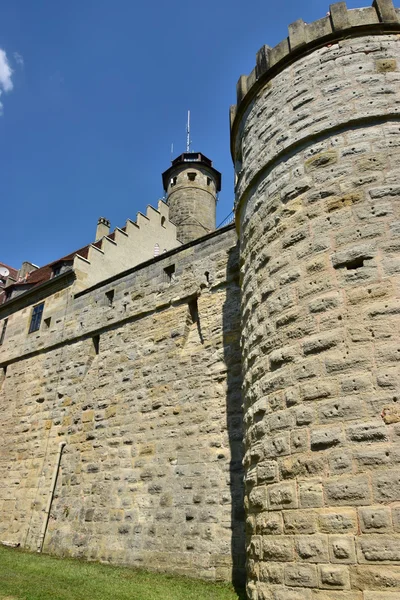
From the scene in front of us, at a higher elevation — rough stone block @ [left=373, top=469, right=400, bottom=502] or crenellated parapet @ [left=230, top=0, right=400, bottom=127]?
crenellated parapet @ [left=230, top=0, right=400, bottom=127]

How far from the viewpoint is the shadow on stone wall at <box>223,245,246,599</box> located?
7008 mm

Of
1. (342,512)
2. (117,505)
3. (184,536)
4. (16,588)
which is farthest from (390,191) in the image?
(117,505)

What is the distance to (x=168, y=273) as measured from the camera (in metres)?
10.6

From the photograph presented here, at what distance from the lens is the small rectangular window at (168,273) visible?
10.5 meters

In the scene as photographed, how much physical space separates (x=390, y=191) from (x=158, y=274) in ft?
21.5

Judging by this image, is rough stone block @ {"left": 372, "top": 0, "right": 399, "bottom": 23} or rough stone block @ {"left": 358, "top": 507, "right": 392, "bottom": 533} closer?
rough stone block @ {"left": 358, "top": 507, "right": 392, "bottom": 533}

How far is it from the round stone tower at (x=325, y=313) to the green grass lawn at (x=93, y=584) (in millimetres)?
2152

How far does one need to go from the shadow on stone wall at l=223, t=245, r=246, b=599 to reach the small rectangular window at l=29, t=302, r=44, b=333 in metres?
7.40

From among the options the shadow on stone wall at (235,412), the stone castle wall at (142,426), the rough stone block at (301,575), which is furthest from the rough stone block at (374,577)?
the stone castle wall at (142,426)

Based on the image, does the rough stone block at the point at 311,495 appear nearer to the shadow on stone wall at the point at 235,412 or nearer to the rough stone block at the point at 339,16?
the shadow on stone wall at the point at 235,412

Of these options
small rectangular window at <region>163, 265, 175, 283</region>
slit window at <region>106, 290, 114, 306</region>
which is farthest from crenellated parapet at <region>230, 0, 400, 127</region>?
slit window at <region>106, 290, 114, 306</region>

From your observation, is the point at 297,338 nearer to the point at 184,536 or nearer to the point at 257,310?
the point at 257,310

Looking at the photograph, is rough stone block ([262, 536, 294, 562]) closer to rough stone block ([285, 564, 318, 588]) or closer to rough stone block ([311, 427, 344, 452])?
rough stone block ([285, 564, 318, 588])

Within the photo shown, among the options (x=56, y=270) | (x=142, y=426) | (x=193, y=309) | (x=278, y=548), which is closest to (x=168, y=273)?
(x=193, y=309)
